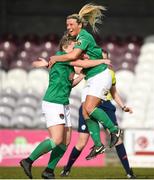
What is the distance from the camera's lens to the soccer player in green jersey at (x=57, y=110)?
9.77 metres

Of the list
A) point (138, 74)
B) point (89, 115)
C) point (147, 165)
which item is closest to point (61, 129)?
point (89, 115)

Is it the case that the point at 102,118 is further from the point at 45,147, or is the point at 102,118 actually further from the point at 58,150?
the point at 45,147

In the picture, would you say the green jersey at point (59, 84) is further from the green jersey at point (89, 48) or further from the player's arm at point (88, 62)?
the green jersey at point (89, 48)

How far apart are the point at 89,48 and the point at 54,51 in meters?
12.7

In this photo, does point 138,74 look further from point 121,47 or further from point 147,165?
point 147,165

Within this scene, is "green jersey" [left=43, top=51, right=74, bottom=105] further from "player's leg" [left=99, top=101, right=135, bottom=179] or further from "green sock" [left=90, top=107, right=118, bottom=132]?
"player's leg" [left=99, top=101, right=135, bottom=179]

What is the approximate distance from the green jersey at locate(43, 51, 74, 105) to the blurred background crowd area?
8.65 m

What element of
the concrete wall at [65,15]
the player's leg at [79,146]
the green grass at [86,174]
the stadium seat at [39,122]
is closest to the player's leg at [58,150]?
the green grass at [86,174]

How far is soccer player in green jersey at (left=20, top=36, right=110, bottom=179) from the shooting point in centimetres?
977

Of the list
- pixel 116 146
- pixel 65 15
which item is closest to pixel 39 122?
pixel 65 15

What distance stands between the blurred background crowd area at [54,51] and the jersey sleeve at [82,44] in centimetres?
879

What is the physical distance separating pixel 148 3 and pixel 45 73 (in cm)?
386

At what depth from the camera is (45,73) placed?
2219 centimetres

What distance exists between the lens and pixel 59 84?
9.93 meters
